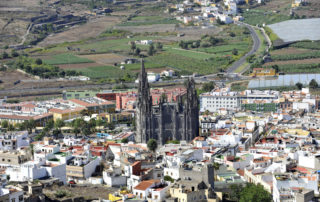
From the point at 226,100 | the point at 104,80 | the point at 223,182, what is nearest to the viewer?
the point at 223,182

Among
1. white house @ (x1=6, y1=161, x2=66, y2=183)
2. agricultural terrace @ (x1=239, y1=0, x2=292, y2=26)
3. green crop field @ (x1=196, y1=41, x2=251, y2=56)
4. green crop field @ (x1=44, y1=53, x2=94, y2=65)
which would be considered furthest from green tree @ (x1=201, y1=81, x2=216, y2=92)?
agricultural terrace @ (x1=239, y1=0, x2=292, y2=26)

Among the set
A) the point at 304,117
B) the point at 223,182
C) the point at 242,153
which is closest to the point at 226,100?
the point at 304,117

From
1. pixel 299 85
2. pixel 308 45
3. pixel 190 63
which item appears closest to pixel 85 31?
pixel 190 63

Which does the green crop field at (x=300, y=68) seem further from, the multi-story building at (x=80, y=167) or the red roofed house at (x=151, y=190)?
the red roofed house at (x=151, y=190)

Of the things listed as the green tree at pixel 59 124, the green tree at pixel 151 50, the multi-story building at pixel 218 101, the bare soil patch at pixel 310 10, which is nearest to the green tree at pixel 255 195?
the green tree at pixel 59 124

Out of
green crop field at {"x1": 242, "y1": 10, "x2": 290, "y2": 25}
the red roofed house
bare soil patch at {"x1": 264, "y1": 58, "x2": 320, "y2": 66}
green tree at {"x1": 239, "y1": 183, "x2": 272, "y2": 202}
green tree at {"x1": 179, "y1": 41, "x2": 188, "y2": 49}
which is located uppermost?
green crop field at {"x1": 242, "y1": 10, "x2": 290, "y2": 25}

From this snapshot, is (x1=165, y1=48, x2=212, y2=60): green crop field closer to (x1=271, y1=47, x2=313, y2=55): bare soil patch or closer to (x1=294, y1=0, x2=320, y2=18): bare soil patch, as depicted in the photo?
(x1=271, y1=47, x2=313, y2=55): bare soil patch

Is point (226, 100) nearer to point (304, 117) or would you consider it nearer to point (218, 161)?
point (304, 117)
